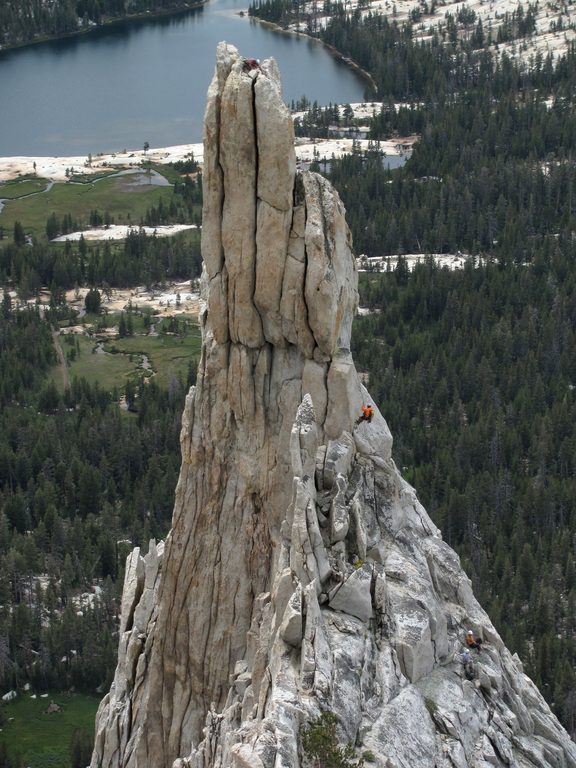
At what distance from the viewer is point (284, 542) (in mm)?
39250

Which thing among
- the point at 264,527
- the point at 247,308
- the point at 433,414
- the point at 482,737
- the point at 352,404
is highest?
the point at 247,308

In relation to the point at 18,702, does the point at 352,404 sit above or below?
above

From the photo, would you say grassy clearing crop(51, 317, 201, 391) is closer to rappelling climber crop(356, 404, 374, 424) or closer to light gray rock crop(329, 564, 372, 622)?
rappelling climber crop(356, 404, 374, 424)

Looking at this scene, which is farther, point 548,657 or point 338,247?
point 548,657

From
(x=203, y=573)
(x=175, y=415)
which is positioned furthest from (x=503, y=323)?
(x=203, y=573)

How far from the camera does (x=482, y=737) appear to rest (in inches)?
1522

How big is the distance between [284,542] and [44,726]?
5750 cm

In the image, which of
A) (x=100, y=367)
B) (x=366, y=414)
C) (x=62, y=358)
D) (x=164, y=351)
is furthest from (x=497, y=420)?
(x=366, y=414)

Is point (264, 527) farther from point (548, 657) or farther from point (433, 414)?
point (433, 414)

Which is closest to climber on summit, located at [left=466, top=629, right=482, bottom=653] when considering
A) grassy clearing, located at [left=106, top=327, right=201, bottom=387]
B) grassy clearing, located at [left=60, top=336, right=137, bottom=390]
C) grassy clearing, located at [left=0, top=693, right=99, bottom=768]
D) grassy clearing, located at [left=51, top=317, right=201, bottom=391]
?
grassy clearing, located at [left=0, top=693, right=99, bottom=768]

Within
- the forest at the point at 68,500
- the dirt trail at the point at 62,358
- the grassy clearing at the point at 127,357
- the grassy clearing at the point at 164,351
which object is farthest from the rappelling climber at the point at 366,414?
the dirt trail at the point at 62,358

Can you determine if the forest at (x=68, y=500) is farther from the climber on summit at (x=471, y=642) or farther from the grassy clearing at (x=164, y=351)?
the climber on summit at (x=471, y=642)

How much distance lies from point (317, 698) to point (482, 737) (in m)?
7.40

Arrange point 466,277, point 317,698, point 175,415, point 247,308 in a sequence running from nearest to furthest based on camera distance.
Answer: point 317,698 < point 247,308 < point 175,415 < point 466,277
